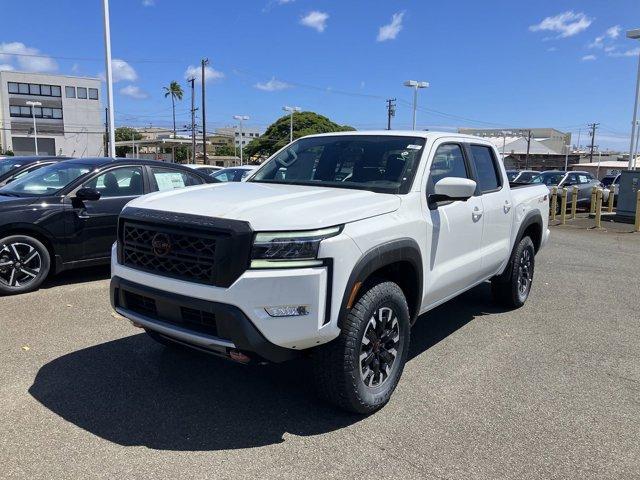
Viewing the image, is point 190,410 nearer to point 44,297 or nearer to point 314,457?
point 314,457

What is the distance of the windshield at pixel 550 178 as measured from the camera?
772 inches

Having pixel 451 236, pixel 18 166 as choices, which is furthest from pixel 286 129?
pixel 451 236

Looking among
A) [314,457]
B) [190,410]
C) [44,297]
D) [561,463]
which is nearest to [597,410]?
[561,463]

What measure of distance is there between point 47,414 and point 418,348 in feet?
9.77

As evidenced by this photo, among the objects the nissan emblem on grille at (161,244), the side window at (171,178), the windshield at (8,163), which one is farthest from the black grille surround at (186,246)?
the windshield at (8,163)

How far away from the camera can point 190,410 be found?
11.5ft

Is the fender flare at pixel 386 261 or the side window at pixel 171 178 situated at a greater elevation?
the side window at pixel 171 178

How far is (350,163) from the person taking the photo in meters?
4.33

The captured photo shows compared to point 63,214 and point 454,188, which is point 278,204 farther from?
point 63,214

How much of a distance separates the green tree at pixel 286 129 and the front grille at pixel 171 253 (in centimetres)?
6391

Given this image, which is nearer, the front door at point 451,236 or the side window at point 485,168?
the front door at point 451,236

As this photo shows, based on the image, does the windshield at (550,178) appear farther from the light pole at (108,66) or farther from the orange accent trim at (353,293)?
the orange accent trim at (353,293)

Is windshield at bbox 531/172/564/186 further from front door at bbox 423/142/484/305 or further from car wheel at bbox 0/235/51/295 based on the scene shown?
car wheel at bbox 0/235/51/295

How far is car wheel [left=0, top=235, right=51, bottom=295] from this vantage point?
5969mm
